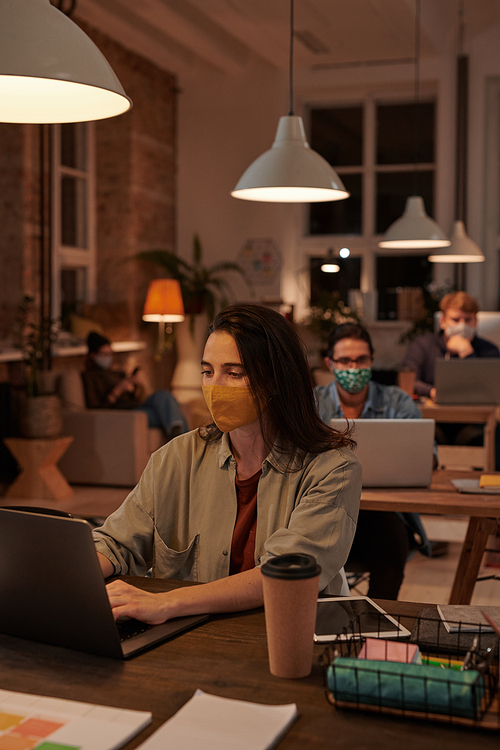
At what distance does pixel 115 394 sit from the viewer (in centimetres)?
629

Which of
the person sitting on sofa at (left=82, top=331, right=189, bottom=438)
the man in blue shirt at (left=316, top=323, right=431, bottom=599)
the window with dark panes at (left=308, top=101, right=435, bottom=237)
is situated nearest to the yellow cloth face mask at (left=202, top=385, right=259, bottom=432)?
the man in blue shirt at (left=316, top=323, right=431, bottom=599)

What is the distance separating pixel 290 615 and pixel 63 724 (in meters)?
0.32

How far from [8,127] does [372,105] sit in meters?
3.79

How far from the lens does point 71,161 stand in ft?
23.3

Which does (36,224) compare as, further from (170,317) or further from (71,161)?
(170,317)

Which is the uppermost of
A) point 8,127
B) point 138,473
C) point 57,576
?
point 8,127

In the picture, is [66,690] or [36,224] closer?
[66,690]

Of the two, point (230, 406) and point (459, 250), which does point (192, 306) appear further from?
point (230, 406)

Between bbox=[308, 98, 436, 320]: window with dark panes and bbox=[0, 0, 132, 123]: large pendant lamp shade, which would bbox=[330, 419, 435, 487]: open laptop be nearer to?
bbox=[0, 0, 132, 123]: large pendant lamp shade

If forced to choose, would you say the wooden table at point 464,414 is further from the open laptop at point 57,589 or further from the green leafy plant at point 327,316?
the open laptop at point 57,589

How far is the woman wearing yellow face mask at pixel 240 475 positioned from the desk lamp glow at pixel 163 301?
5.61 metres

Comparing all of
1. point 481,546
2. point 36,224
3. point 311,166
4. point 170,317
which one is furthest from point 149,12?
point 481,546

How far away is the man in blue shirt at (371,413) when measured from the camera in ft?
8.89

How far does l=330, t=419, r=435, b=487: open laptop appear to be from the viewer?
2490 millimetres
